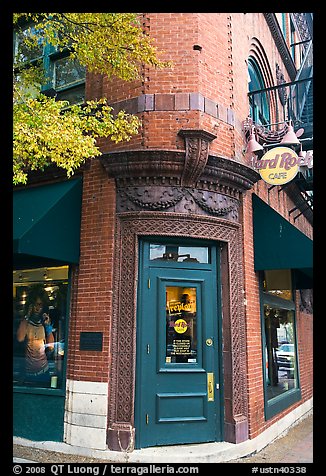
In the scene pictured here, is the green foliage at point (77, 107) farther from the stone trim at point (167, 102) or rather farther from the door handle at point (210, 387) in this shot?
the door handle at point (210, 387)

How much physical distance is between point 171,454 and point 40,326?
316cm

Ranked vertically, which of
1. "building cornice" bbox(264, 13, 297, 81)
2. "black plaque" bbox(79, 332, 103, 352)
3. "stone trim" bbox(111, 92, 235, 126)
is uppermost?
"building cornice" bbox(264, 13, 297, 81)

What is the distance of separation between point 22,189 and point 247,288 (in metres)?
4.59

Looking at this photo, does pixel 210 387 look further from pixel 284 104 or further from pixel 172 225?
pixel 284 104

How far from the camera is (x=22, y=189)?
27.2 ft

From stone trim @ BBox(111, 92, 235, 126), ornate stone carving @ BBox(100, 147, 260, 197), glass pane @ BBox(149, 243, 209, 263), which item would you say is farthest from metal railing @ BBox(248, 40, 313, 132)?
A: glass pane @ BBox(149, 243, 209, 263)

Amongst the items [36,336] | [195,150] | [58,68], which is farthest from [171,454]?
[58,68]

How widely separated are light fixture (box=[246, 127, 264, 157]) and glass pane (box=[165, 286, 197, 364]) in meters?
3.04

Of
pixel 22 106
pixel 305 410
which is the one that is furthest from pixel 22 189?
pixel 305 410

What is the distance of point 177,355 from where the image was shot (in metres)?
6.94

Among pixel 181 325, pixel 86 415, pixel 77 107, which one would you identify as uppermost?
pixel 77 107

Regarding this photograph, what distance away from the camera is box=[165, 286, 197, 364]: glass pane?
694 cm

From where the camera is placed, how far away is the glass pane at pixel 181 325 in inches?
273

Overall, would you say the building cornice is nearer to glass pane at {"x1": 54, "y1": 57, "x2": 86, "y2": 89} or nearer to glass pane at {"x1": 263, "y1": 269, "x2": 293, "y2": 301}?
glass pane at {"x1": 54, "y1": 57, "x2": 86, "y2": 89}
